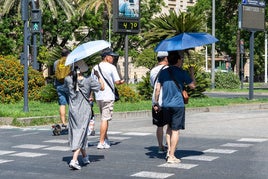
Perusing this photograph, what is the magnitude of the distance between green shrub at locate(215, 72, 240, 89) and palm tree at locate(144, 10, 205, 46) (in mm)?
19440

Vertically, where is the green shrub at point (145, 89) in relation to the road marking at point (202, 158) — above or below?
above

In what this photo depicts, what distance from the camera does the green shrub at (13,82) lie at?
23.9 m

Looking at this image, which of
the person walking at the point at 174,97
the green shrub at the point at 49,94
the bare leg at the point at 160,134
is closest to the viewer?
the person walking at the point at 174,97

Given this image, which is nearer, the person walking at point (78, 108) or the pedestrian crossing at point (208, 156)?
the pedestrian crossing at point (208, 156)

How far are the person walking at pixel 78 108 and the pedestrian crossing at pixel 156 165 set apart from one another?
94 cm

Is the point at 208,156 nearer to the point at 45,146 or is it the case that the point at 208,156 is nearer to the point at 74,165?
the point at 74,165

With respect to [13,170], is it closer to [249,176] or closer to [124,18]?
[249,176]

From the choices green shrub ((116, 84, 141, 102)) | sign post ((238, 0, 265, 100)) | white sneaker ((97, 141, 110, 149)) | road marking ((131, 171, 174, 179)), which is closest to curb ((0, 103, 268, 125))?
sign post ((238, 0, 265, 100))

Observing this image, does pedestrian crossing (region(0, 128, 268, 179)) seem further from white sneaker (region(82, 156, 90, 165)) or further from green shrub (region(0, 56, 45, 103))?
green shrub (region(0, 56, 45, 103))

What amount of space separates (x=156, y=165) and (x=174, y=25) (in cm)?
2138

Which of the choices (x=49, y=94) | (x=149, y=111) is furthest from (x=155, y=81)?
(x=49, y=94)

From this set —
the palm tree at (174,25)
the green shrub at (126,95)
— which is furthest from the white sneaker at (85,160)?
the palm tree at (174,25)

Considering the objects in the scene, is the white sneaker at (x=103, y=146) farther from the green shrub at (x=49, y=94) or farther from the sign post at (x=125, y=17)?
the sign post at (x=125, y=17)

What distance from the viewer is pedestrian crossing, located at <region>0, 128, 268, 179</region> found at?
359 inches
